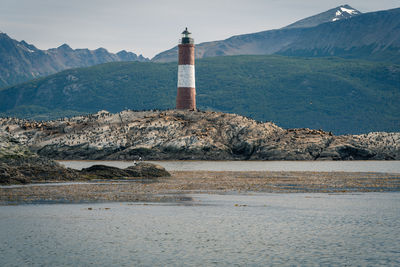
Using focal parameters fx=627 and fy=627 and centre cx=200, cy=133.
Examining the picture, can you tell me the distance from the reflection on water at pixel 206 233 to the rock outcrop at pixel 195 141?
58539 millimetres

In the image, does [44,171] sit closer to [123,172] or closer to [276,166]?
[123,172]

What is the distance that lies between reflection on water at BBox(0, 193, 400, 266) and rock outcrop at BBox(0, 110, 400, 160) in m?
58.5

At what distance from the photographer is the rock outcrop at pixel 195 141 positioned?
93750 mm

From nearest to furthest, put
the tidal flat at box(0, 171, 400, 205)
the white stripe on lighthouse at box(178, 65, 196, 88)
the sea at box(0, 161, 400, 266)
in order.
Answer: the sea at box(0, 161, 400, 266)
the tidal flat at box(0, 171, 400, 205)
the white stripe on lighthouse at box(178, 65, 196, 88)

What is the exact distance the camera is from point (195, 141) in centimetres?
9519

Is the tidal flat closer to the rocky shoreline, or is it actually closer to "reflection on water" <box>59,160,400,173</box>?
the rocky shoreline

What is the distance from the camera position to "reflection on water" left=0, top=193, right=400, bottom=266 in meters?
20.9

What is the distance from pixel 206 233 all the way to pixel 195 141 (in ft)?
229

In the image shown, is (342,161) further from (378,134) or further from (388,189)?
(388,189)

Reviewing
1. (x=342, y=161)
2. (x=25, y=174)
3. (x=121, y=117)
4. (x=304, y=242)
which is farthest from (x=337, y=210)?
(x=121, y=117)

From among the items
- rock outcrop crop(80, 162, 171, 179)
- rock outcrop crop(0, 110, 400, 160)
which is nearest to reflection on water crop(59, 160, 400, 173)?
rock outcrop crop(0, 110, 400, 160)

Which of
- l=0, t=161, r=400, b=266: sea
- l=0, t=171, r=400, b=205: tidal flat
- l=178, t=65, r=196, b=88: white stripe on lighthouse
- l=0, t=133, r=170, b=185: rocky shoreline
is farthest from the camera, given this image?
l=178, t=65, r=196, b=88: white stripe on lighthouse

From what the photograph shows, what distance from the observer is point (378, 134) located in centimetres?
11181

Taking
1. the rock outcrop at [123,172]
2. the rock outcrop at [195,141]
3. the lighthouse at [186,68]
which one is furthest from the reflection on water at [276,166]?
the lighthouse at [186,68]
